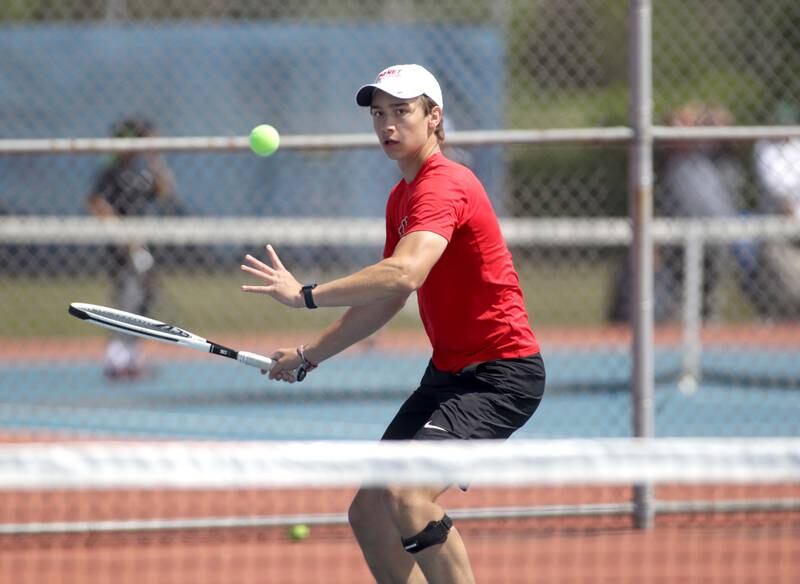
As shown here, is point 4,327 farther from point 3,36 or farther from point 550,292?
point 550,292

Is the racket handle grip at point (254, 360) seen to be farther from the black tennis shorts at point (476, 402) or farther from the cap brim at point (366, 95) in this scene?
the cap brim at point (366, 95)

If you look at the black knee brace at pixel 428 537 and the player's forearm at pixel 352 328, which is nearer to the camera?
the black knee brace at pixel 428 537

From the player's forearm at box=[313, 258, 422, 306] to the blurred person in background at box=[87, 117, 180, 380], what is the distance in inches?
132

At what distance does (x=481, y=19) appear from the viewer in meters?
9.83

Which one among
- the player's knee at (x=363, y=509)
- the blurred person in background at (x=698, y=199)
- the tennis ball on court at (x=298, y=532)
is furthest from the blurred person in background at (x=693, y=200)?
the player's knee at (x=363, y=509)

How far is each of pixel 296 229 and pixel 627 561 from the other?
4.55 metres

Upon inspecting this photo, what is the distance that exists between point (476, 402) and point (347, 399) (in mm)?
4971

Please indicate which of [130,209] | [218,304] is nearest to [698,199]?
[130,209]

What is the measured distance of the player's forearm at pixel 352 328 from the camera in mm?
3934

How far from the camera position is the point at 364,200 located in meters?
11.1

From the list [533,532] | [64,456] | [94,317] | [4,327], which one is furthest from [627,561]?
[4,327]

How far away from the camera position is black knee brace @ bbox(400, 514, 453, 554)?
3.52 meters

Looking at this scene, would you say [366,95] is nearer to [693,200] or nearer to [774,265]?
[693,200]

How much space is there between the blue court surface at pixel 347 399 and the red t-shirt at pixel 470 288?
3.07m
